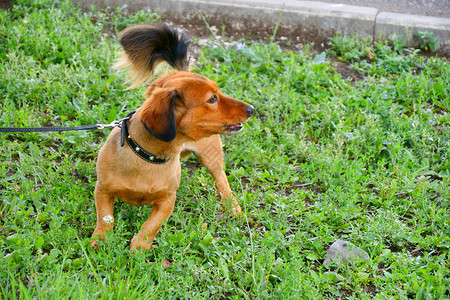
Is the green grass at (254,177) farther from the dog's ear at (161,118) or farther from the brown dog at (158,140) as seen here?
the dog's ear at (161,118)

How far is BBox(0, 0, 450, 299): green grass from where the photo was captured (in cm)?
316

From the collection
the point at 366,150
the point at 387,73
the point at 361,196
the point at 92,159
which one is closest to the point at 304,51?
the point at 387,73

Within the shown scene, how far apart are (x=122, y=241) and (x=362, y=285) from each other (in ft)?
5.17

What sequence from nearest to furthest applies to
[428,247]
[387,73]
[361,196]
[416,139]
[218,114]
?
[218,114]
[428,247]
[361,196]
[416,139]
[387,73]

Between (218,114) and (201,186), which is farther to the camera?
(201,186)

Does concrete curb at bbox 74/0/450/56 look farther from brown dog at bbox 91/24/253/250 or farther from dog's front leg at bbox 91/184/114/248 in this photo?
dog's front leg at bbox 91/184/114/248

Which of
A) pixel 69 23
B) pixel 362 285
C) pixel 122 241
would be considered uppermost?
pixel 69 23

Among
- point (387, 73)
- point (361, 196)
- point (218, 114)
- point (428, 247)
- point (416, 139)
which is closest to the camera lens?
point (218, 114)

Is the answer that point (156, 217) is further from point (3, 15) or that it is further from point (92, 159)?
point (3, 15)

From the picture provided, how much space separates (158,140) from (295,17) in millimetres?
4001

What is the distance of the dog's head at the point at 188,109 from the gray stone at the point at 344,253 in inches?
42.3

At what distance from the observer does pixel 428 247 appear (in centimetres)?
364

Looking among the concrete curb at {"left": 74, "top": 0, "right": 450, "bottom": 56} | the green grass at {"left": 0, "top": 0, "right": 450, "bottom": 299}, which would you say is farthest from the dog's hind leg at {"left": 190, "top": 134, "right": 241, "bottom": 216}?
the concrete curb at {"left": 74, "top": 0, "right": 450, "bottom": 56}

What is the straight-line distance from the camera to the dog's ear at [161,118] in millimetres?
2947
